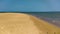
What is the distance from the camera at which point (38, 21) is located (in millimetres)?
939

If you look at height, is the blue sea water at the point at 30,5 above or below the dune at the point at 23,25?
above

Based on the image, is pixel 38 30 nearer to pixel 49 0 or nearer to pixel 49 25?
pixel 49 25

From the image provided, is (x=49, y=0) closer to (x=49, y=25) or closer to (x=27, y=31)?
(x=49, y=25)

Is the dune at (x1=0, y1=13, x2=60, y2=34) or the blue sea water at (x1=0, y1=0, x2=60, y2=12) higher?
the blue sea water at (x1=0, y1=0, x2=60, y2=12)

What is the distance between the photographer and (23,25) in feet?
3.05

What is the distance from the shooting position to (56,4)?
3.14 ft

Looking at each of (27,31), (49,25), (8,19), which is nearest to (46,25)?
(49,25)

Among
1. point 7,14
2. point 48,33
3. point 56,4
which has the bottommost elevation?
point 48,33

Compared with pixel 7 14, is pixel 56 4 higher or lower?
higher

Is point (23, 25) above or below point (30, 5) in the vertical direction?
below

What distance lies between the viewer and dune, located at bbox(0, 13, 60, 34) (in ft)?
3.00

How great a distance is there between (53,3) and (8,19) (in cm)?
45

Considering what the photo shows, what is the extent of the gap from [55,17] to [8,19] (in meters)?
0.44

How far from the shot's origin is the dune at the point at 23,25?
0.91 metres
